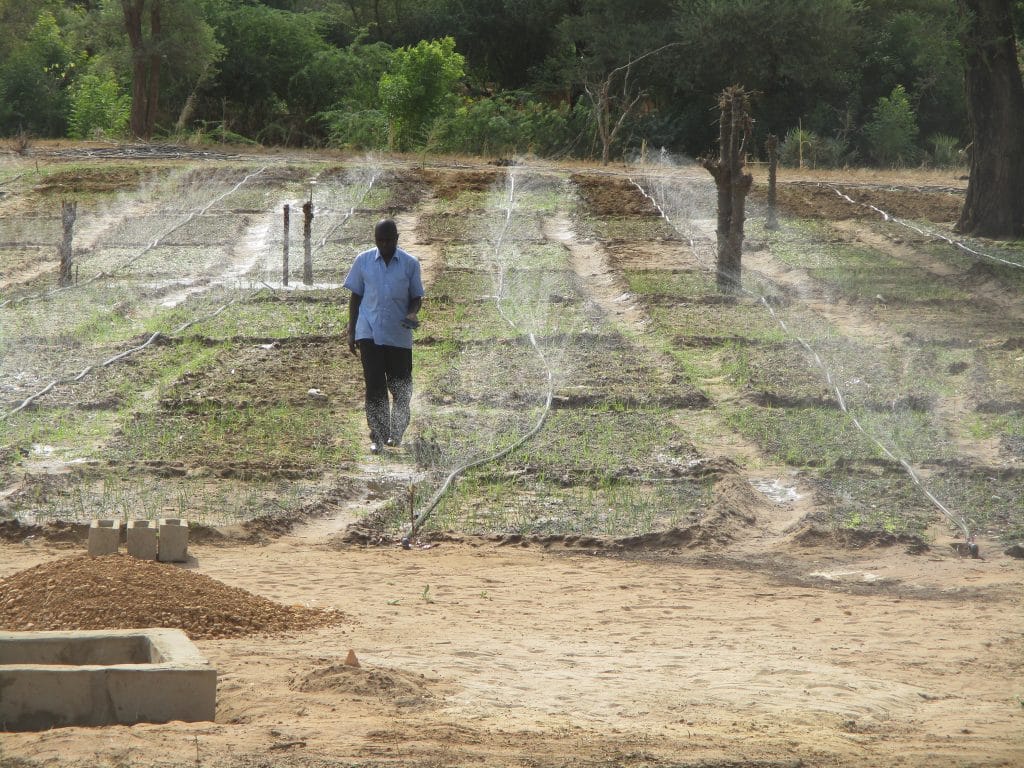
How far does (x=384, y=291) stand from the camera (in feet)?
27.7

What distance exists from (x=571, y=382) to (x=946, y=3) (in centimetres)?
2811

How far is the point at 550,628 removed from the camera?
5.53 m

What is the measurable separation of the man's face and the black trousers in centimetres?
→ 60

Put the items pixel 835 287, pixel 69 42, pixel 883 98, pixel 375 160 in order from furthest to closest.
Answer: pixel 69 42 → pixel 883 98 → pixel 375 160 → pixel 835 287

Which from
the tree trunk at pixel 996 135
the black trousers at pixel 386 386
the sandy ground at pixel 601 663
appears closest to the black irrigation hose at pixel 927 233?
the tree trunk at pixel 996 135

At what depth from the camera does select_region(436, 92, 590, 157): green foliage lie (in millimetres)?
30078

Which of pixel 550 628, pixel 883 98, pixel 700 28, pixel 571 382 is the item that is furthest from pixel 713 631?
pixel 883 98

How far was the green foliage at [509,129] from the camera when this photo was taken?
30078 mm

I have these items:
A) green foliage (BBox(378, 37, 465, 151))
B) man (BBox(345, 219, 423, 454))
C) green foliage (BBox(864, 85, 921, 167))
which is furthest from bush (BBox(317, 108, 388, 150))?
man (BBox(345, 219, 423, 454))

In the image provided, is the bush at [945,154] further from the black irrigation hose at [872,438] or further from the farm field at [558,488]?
the black irrigation hose at [872,438]

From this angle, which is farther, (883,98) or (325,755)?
(883,98)

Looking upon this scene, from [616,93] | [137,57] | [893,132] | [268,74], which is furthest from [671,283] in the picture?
[268,74]

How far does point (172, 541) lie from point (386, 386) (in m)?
2.57

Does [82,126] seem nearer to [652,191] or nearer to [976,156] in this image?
[652,191]
